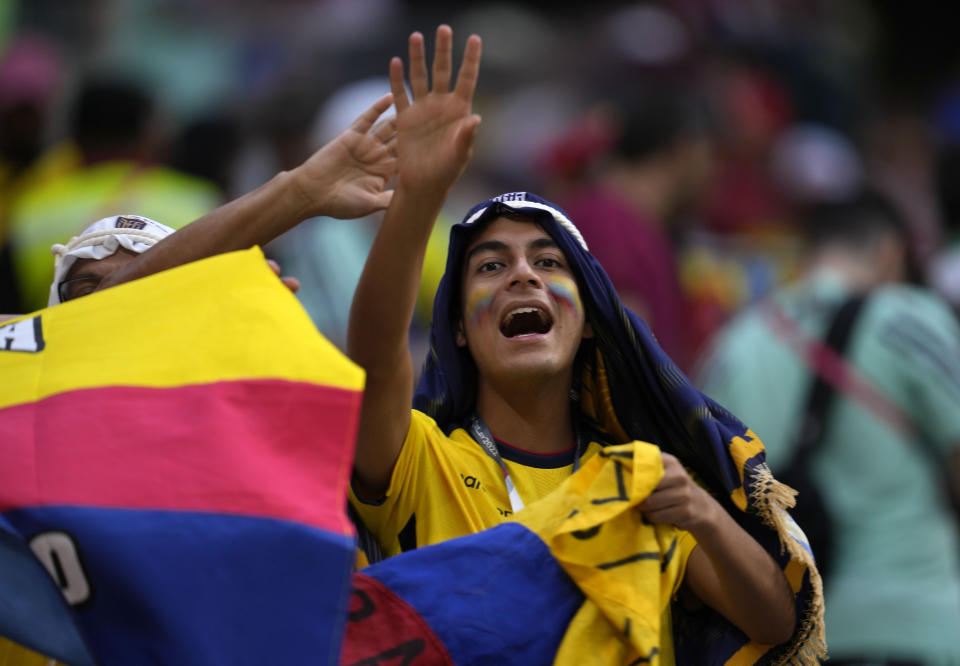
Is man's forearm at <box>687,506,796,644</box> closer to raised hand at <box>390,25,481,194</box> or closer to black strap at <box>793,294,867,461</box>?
raised hand at <box>390,25,481,194</box>

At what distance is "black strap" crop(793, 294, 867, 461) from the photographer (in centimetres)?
532

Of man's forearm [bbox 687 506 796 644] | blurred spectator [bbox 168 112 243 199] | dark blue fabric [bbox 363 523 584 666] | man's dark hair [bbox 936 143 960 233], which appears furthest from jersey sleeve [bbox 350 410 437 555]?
man's dark hair [bbox 936 143 960 233]

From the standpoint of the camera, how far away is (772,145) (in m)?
12.3

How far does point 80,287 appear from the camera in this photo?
3.74 meters

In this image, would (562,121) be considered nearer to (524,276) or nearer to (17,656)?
(524,276)

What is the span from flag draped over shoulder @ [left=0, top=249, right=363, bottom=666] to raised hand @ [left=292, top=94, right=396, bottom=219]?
16.4 inches

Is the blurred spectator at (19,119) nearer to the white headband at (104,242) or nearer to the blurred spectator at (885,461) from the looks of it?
the white headband at (104,242)

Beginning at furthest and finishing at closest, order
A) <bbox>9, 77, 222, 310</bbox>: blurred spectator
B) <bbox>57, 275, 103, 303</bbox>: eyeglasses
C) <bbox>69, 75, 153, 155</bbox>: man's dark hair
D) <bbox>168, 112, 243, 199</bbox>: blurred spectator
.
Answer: <bbox>168, 112, 243, 199</bbox>: blurred spectator → <bbox>69, 75, 153, 155</bbox>: man's dark hair → <bbox>9, 77, 222, 310</bbox>: blurred spectator → <bbox>57, 275, 103, 303</bbox>: eyeglasses

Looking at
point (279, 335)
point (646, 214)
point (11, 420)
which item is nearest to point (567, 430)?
point (279, 335)

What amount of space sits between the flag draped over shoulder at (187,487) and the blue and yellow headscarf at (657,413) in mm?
841

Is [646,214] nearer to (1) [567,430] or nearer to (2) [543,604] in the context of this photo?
(1) [567,430]

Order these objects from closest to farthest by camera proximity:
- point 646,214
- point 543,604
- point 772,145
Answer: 1. point 543,604
2. point 646,214
3. point 772,145

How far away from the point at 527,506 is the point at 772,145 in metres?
9.60

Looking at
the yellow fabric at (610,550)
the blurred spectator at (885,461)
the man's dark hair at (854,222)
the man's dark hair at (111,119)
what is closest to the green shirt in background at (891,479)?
the blurred spectator at (885,461)
